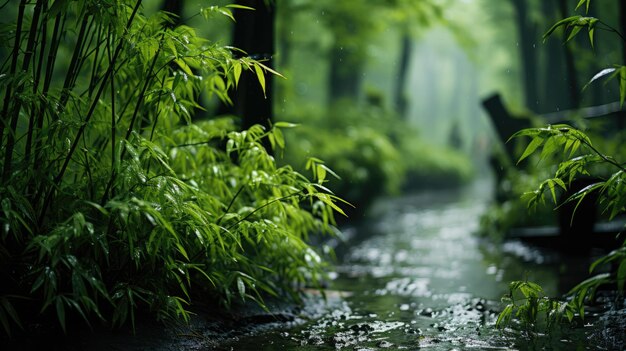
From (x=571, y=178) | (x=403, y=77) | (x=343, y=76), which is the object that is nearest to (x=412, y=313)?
(x=571, y=178)

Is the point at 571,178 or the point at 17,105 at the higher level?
the point at 17,105

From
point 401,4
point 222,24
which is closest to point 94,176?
point 401,4

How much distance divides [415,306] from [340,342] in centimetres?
131

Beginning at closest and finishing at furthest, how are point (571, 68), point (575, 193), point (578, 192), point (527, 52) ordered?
point (578, 192), point (575, 193), point (571, 68), point (527, 52)

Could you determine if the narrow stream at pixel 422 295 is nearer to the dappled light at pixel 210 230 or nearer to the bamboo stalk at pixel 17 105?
the dappled light at pixel 210 230

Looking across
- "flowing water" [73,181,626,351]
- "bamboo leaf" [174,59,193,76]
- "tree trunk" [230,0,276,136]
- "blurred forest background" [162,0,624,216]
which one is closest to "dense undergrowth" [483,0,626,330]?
"flowing water" [73,181,626,351]

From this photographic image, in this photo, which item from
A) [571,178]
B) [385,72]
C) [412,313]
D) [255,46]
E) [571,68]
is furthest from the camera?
[385,72]

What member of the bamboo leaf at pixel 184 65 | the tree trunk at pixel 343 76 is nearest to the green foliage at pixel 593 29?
the bamboo leaf at pixel 184 65

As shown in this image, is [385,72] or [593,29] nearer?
[593,29]

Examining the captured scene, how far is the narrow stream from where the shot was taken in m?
3.21

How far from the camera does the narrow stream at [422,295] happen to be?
3211mm

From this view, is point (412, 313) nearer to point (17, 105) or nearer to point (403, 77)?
point (17, 105)

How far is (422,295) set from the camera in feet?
15.7

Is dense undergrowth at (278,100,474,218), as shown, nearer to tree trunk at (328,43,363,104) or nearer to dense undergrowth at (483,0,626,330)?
tree trunk at (328,43,363,104)
